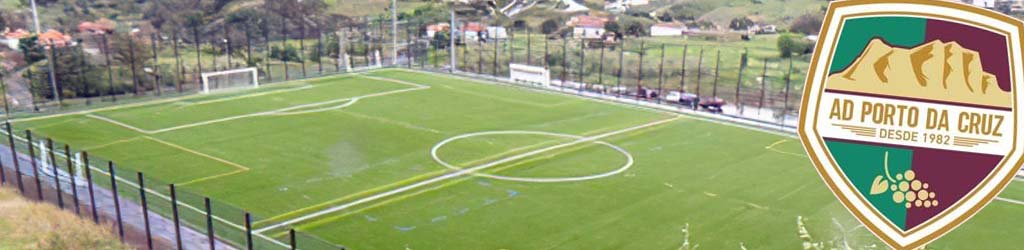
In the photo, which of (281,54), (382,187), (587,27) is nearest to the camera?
(382,187)

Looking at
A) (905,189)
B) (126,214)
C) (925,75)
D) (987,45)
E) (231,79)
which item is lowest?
(126,214)

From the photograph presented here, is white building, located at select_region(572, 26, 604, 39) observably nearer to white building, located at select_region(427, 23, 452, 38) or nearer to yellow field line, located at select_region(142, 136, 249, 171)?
white building, located at select_region(427, 23, 452, 38)

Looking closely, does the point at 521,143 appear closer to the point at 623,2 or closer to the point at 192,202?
the point at 192,202

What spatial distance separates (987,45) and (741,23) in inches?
2546

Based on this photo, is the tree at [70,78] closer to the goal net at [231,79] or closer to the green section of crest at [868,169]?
the goal net at [231,79]

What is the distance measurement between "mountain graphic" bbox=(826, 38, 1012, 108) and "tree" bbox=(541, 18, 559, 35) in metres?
58.9

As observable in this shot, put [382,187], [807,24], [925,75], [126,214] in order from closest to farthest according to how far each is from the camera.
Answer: [925,75], [126,214], [382,187], [807,24]

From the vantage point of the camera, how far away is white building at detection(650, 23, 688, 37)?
6744 centimetres

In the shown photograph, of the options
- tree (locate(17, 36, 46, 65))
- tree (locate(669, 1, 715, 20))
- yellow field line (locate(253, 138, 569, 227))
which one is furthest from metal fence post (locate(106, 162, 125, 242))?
tree (locate(669, 1, 715, 20))

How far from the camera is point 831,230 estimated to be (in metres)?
19.2

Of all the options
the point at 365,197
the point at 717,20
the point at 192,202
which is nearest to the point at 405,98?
the point at 365,197

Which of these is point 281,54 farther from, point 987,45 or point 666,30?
point 987,45

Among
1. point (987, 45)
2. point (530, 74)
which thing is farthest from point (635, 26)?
point (987, 45)

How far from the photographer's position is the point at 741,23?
230 ft
